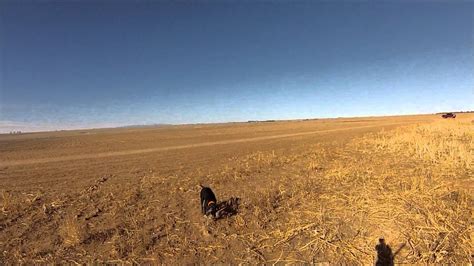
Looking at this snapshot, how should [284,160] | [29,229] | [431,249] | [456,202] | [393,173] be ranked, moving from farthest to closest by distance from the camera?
[284,160] → [393,173] → [29,229] → [456,202] → [431,249]

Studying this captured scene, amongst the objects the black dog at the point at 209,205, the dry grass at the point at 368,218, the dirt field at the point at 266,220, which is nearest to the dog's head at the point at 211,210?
the black dog at the point at 209,205

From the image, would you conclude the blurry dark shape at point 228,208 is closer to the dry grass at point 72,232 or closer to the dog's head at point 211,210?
the dog's head at point 211,210

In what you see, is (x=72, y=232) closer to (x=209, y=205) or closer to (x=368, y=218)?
(x=209, y=205)

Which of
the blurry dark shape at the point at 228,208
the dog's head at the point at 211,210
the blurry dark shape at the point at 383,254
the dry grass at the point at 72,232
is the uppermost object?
the dog's head at the point at 211,210

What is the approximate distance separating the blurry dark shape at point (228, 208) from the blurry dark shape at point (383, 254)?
10.0 feet

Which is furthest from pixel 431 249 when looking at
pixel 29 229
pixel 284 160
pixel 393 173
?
pixel 284 160

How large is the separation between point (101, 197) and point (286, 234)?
19.3ft

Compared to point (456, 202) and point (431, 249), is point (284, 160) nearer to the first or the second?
point (456, 202)

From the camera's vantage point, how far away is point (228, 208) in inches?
305

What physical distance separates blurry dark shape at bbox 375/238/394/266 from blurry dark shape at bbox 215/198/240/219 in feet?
10.0

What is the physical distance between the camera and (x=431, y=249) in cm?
543

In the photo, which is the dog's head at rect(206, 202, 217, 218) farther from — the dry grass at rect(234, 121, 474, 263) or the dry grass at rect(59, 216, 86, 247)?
the dry grass at rect(59, 216, 86, 247)

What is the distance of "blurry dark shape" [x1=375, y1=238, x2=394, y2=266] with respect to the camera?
214 inches

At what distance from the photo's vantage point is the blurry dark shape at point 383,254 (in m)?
5.43
